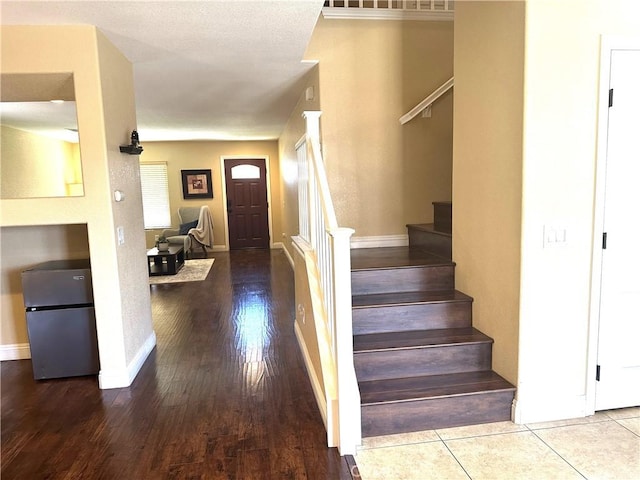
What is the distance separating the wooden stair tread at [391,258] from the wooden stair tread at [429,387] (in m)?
0.78

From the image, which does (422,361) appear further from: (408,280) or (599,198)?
(599,198)

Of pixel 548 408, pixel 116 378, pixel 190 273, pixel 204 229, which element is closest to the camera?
pixel 548 408

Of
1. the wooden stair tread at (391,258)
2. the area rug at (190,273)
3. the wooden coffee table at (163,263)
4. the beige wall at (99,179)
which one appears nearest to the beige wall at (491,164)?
the wooden stair tread at (391,258)

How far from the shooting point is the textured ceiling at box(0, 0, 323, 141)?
2.25 meters

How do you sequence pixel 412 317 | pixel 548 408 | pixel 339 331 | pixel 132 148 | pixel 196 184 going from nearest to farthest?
pixel 339 331, pixel 548 408, pixel 412 317, pixel 132 148, pixel 196 184

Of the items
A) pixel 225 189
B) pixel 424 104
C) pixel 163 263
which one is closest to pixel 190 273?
pixel 163 263

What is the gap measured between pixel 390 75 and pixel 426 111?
475 millimetres

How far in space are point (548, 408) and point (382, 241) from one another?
2.01 meters

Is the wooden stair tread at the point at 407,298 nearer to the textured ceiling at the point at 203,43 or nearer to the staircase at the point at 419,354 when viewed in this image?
the staircase at the point at 419,354

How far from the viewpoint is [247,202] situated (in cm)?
889

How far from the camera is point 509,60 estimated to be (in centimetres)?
207

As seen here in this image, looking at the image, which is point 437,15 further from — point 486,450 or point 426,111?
point 486,450

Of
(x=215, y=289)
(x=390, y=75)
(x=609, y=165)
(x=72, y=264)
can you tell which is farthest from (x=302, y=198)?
(x=215, y=289)

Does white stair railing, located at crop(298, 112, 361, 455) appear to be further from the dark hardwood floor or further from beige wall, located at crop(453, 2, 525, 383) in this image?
beige wall, located at crop(453, 2, 525, 383)
